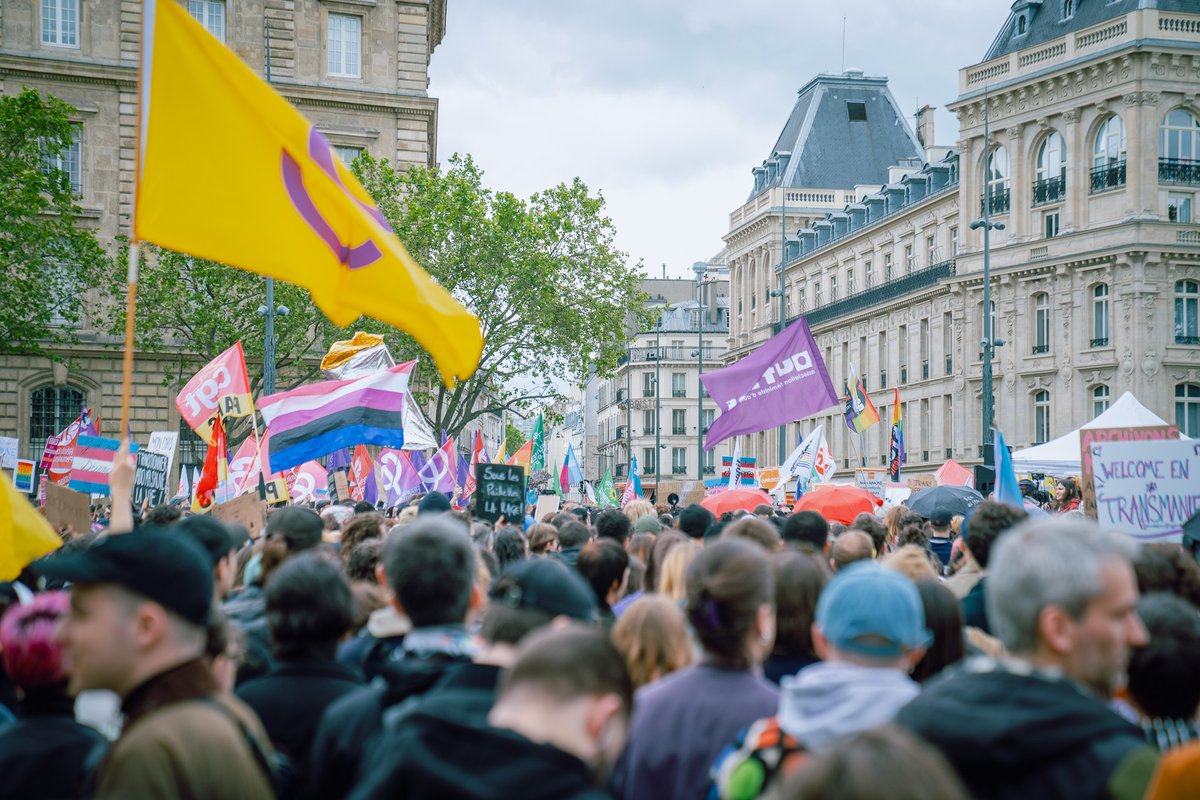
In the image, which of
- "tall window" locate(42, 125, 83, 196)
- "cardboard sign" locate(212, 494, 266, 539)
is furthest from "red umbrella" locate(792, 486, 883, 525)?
"tall window" locate(42, 125, 83, 196)

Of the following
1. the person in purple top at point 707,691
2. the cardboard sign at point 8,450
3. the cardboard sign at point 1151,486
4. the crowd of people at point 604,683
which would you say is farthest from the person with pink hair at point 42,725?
the cardboard sign at point 8,450

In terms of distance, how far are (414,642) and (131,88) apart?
39669 millimetres

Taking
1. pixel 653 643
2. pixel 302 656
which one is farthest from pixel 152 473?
pixel 653 643

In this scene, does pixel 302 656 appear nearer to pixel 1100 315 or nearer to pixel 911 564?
pixel 911 564

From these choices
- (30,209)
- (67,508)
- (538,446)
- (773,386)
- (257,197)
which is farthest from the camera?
(538,446)

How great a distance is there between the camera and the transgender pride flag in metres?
14.6

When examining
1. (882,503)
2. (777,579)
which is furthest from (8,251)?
(777,579)

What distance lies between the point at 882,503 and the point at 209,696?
62.1ft

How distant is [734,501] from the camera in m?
16.5

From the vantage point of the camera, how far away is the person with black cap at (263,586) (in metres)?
5.12

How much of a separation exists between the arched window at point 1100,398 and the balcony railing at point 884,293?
930 cm

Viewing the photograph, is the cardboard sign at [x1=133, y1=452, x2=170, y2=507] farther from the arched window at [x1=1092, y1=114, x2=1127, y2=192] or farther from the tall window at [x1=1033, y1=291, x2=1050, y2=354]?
the tall window at [x1=1033, y1=291, x2=1050, y2=354]

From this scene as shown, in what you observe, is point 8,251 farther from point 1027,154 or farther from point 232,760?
point 1027,154

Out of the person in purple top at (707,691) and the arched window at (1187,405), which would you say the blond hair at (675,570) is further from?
the arched window at (1187,405)
